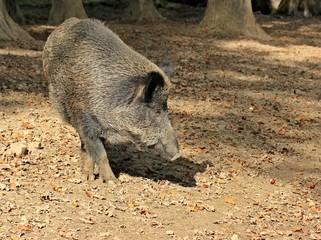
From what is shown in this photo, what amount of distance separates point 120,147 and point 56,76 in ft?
4.86

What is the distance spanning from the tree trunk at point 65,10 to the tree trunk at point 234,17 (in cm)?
339

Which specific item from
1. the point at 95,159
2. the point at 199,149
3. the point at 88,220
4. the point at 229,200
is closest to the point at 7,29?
the point at 199,149

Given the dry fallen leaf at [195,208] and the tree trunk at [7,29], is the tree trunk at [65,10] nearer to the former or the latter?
the tree trunk at [7,29]

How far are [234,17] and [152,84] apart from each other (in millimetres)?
10179

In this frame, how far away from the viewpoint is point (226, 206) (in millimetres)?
6348

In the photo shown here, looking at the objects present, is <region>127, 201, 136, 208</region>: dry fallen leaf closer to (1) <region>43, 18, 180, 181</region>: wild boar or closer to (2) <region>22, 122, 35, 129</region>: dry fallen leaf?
(1) <region>43, 18, 180, 181</region>: wild boar

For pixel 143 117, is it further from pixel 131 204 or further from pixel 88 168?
pixel 88 168

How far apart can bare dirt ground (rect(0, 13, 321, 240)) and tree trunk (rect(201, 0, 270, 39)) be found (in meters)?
3.53

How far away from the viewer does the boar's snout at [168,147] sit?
19.9 feet

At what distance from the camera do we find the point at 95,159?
645 cm

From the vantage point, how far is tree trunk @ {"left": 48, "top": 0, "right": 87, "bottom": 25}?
1639 centimetres

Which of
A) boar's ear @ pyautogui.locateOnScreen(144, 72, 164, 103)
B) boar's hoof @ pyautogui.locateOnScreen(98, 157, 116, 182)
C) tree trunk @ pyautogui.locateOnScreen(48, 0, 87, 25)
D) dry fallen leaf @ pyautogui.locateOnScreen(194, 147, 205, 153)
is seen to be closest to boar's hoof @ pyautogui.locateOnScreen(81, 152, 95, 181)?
boar's hoof @ pyautogui.locateOnScreen(98, 157, 116, 182)

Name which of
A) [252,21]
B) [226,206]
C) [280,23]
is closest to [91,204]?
[226,206]

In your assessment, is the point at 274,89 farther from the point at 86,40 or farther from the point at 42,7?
the point at 42,7
